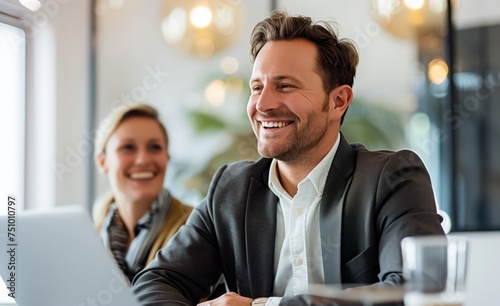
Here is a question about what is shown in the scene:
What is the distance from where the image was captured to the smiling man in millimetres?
1786

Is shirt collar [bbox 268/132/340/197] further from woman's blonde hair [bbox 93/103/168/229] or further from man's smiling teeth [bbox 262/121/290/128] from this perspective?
woman's blonde hair [bbox 93/103/168/229]

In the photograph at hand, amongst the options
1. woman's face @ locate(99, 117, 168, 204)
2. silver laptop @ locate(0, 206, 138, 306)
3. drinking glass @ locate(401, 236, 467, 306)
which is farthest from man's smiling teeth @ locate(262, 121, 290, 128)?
woman's face @ locate(99, 117, 168, 204)

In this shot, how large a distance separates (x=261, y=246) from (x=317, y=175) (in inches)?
10.2

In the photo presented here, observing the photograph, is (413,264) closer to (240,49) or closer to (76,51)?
(240,49)

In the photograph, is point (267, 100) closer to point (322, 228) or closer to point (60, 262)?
point (322, 228)

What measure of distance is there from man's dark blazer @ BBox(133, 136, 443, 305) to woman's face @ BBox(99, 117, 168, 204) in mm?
965

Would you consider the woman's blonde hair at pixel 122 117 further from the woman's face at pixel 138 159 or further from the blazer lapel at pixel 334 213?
the blazer lapel at pixel 334 213

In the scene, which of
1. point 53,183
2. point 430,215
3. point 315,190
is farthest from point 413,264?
point 53,183

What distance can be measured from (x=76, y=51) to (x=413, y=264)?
416cm

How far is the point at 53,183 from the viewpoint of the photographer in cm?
459

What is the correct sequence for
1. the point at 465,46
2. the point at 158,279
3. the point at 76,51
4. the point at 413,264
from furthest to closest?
the point at 76,51, the point at 465,46, the point at 158,279, the point at 413,264

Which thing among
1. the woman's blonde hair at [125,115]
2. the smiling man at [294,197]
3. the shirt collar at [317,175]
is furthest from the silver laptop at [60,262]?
the woman's blonde hair at [125,115]

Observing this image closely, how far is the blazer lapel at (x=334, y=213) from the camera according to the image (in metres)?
1.80

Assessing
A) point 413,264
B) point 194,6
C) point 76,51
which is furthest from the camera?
point 76,51
